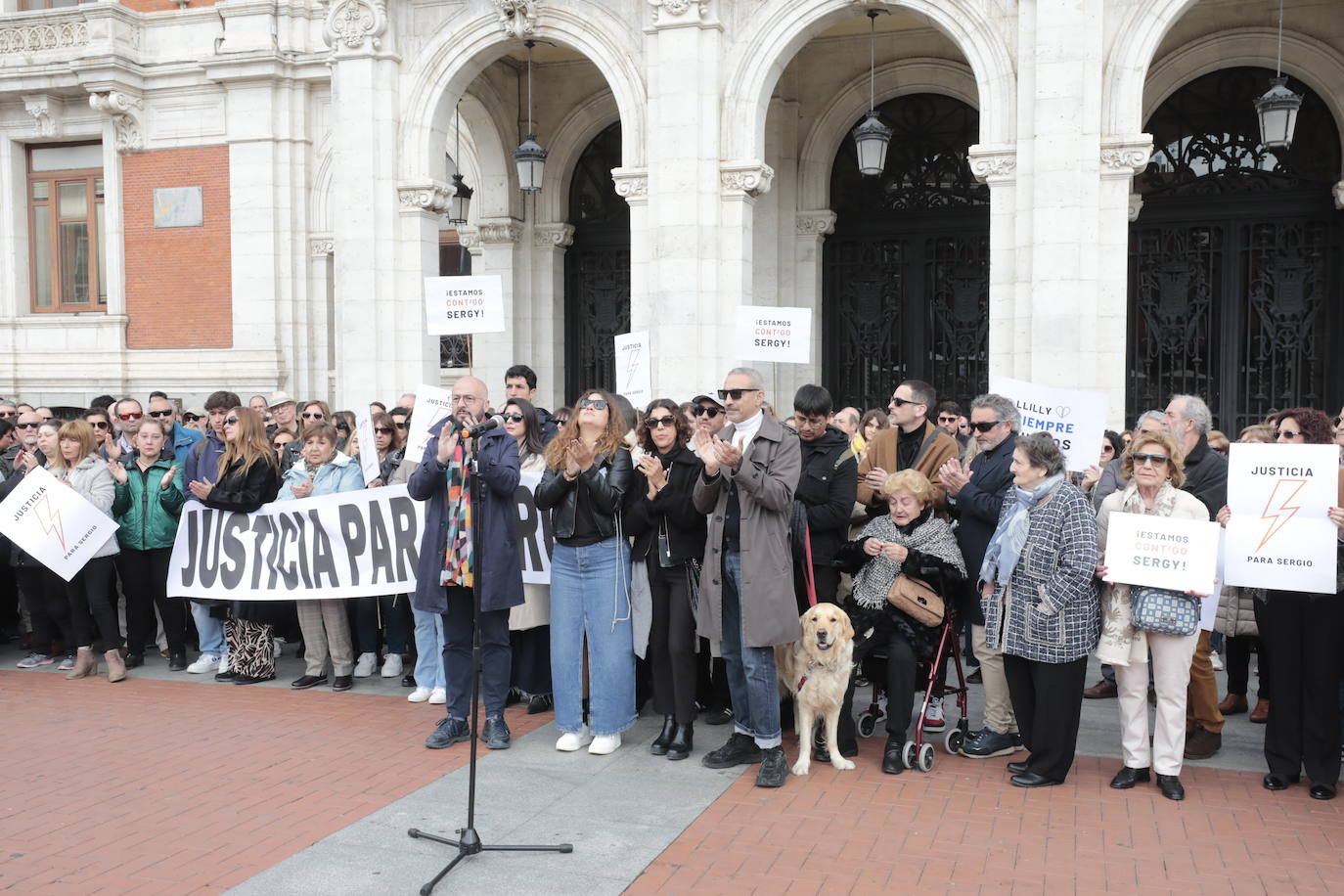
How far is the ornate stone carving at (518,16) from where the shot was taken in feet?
46.0

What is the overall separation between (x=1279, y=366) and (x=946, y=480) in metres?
9.93

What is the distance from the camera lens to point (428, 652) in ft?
26.9

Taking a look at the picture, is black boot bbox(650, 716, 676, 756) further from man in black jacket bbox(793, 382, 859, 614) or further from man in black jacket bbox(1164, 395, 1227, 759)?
man in black jacket bbox(1164, 395, 1227, 759)

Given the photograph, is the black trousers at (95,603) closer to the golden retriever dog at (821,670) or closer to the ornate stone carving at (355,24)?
the golden retriever dog at (821,670)

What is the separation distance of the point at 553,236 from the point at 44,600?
10021 millimetres

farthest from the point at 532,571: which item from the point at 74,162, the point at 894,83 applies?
the point at 74,162

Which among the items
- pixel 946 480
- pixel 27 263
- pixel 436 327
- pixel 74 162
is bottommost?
pixel 946 480

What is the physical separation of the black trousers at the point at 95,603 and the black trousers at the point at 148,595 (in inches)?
5.4

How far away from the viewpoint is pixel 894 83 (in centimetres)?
1612

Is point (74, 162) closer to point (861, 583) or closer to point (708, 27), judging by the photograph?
point (708, 27)

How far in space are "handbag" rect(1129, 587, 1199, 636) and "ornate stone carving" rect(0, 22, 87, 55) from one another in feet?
63.6

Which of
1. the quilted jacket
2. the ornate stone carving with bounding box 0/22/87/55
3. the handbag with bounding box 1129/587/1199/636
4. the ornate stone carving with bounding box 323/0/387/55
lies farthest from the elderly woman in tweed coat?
the ornate stone carving with bounding box 0/22/87/55

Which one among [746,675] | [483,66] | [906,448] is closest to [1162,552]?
[906,448]

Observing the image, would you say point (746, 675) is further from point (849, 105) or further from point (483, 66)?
point (849, 105)
